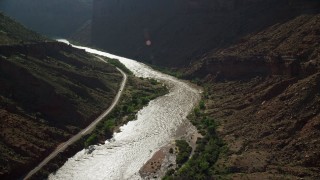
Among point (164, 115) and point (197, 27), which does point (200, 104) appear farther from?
point (197, 27)

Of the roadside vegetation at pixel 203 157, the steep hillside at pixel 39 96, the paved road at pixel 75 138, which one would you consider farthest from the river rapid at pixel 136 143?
the steep hillside at pixel 39 96

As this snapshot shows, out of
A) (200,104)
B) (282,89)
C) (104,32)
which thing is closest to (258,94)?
(282,89)

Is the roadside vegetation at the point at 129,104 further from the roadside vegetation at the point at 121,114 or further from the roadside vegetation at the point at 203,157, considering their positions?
the roadside vegetation at the point at 203,157

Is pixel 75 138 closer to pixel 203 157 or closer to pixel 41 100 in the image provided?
pixel 41 100

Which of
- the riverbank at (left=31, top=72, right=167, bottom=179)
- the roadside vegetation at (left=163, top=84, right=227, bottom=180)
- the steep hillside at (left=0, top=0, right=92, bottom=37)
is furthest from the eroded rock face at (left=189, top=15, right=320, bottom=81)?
the steep hillside at (left=0, top=0, right=92, bottom=37)

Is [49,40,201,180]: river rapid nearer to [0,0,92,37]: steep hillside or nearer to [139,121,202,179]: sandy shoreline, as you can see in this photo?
[139,121,202,179]: sandy shoreline

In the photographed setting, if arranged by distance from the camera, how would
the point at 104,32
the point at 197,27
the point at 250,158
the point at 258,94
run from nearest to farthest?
the point at 250,158
the point at 258,94
the point at 197,27
the point at 104,32
